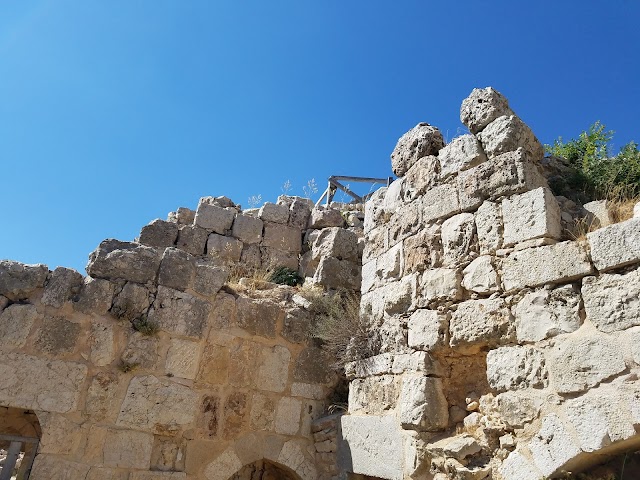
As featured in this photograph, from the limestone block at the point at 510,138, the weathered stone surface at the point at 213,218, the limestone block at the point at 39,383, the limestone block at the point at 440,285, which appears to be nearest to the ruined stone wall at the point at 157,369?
the limestone block at the point at 39,383

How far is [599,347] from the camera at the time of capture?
295 cm

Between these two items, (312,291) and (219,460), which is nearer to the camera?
(219,460)

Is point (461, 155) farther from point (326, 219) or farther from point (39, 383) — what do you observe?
point (39, 383)

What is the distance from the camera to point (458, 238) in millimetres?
4078

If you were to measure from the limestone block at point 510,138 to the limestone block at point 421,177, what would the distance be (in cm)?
55

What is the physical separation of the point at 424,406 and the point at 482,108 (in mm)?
2431

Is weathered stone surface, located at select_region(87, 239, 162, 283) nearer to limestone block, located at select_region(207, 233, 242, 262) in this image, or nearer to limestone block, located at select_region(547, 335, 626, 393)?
limestone block, located at select_region(207, 233, 242, 262)

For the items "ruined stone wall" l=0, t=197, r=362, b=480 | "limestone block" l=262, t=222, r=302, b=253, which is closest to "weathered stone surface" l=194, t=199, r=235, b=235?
"limestone block" l=262, t=222, r=302, b=253

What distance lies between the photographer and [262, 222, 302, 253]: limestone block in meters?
7.83

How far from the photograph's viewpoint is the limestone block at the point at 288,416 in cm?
500

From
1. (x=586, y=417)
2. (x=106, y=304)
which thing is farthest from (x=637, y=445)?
(x=106, y=304)

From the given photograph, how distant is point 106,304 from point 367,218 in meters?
2.71

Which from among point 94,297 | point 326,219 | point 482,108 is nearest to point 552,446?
point 482,108

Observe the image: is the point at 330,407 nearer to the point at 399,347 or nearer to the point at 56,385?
the point at 399,347
